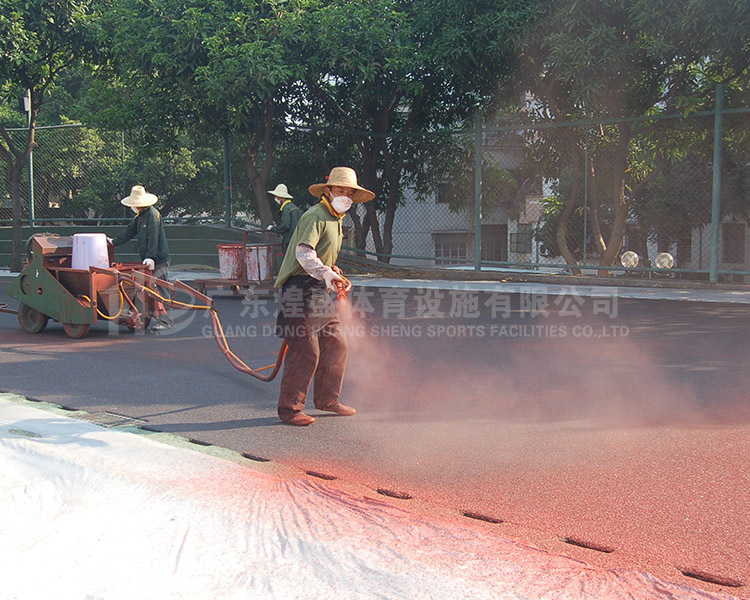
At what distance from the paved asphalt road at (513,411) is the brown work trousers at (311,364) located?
0.80 feet

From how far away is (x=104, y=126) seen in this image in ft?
63.5

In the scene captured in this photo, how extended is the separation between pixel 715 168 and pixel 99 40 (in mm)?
13349

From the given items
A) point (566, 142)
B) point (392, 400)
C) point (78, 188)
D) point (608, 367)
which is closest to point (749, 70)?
point (566, 142)

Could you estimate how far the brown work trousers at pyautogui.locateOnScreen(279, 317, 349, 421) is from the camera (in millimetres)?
6070

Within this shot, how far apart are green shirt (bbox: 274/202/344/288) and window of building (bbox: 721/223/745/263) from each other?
64.4 ft

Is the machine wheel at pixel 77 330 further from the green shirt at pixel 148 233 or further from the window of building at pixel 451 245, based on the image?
the window of building at pixel 451 245

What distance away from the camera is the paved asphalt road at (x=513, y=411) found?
418 centimetres

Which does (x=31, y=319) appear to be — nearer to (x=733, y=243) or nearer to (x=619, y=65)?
(x=619, y=65)

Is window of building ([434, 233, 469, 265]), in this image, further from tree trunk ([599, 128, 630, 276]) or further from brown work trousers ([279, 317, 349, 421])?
brown work trousers ([279, 317, 349, 421])

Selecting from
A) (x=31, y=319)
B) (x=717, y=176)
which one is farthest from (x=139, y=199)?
(x=717, y=176)

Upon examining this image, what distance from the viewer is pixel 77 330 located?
10055 millimetres

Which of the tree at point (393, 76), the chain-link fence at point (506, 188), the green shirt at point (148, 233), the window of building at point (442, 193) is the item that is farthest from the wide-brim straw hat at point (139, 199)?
the window of building at point (442, 193)

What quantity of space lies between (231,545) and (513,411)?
3099mm

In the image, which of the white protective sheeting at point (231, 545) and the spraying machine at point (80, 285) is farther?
the spraying machine at point (80, 285)
